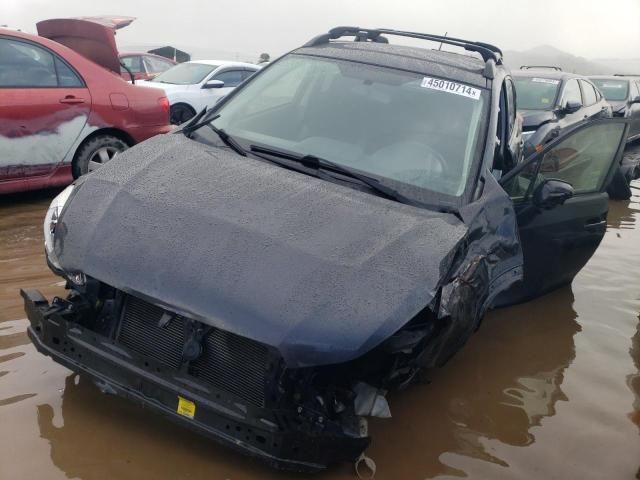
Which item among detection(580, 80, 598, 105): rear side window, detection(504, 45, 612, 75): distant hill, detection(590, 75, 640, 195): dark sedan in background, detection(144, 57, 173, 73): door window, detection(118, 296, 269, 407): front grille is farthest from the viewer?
detection(504, 45, 612, 75): distant hill

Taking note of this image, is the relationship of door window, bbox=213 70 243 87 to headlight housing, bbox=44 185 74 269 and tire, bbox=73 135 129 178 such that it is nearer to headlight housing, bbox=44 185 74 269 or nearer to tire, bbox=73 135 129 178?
tire, bbox=73 135 129 178

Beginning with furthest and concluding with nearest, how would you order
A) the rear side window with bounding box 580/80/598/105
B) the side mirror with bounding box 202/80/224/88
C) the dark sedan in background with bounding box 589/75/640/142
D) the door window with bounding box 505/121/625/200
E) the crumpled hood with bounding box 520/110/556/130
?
the dark sedan in background with bounding box 589/75/640/142
the side mirror with bounding box 202/80/224/88
the rear side window with bounding box 580/80/598/105
the crumpled hood with bounding box 520/110/556/130
the door window with bounding box 505/121/625/200

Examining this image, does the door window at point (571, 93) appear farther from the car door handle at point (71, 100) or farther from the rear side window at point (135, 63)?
the rear side window at point (135, 63)

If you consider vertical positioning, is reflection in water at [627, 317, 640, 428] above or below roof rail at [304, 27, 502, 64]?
below

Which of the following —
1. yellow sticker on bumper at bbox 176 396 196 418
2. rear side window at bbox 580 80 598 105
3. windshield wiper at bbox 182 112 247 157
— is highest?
windshield wiper at bbox 182 112 247 157

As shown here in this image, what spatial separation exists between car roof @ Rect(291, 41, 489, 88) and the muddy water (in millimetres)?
1633

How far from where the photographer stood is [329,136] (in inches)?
142

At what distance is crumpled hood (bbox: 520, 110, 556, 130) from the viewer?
26.7ft

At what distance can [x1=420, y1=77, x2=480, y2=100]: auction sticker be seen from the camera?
3.74 meters

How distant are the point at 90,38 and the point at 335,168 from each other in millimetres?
4692

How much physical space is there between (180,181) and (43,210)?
3.32 m

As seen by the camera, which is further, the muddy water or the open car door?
the open car door

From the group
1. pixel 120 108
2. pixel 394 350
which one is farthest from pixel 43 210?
pixel 394 350

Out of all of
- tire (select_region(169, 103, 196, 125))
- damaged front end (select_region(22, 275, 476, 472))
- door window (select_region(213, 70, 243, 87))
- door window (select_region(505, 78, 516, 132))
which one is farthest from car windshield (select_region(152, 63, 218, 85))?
damaged front end (select_region(22, 275, 476, 472))
